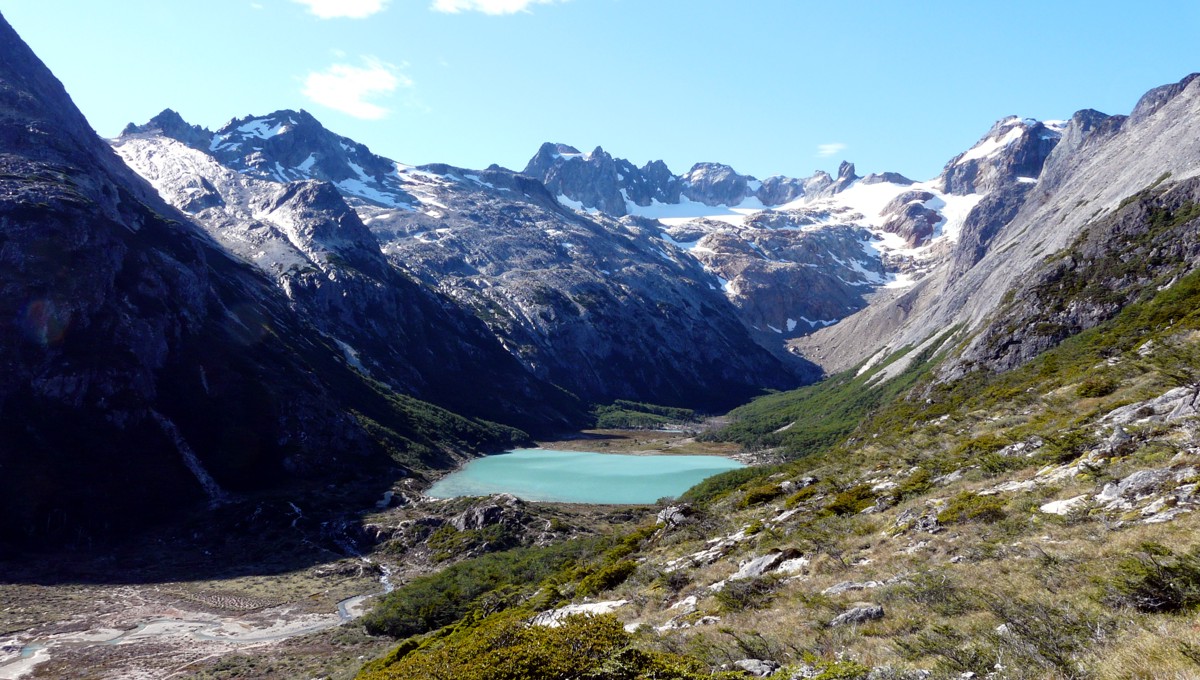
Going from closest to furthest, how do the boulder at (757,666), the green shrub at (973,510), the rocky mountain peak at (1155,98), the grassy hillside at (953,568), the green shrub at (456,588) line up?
1. the grassy hillside at (953,568)
2. the boulder at (757,666)
3. the green shrub at (973,510)
4. the green shrub at (456,588)
5. the rocky mountain peak at (1155,98)

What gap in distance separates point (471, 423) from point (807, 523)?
136151mm

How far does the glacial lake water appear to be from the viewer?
327 ft

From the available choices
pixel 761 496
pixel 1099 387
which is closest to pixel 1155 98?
pixel 1099 387

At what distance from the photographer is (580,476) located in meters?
117

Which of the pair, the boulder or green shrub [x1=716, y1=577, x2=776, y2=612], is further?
green shrub [x1=716, y1=577, x2=776, y2=612]

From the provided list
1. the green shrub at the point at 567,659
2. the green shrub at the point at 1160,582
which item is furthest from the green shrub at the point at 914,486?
the green shrub at the point at 567,659

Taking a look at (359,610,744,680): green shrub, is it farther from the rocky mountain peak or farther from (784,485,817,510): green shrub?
the rocky mountain peak

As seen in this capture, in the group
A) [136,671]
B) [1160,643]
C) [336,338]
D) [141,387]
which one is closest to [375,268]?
[336,338]

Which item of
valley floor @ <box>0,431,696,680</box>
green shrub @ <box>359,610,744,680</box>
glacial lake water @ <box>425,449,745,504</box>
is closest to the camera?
green shrub @ <box>359,610,744,680</box>

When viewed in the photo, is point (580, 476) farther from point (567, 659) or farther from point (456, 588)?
point (567, 659)

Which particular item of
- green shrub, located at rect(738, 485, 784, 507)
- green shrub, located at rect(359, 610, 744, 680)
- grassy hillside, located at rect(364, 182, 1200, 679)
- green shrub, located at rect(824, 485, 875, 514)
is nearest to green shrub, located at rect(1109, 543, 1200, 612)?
grassy hillside, located at rect(364, 182, 1200, 679)

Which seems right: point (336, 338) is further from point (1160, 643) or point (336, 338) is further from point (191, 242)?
point (1160, 643)

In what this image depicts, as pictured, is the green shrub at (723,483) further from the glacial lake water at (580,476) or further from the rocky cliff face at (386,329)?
the rocky cliff face at (386,329)

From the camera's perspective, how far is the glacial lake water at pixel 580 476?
99.8 m
